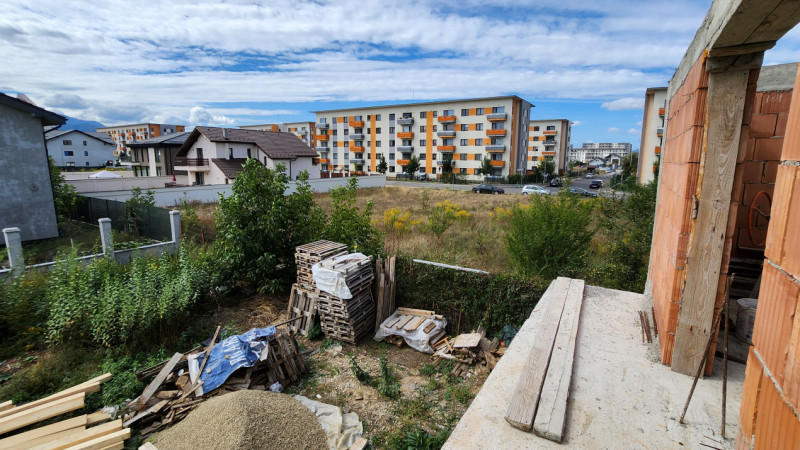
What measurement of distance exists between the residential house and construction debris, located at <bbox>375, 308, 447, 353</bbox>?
1462 centimetres

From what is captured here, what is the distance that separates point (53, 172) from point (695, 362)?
2152 centimetres

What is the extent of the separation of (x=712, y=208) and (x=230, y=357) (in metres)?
6.24

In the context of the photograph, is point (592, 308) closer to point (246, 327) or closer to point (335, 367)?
point (335, 367)

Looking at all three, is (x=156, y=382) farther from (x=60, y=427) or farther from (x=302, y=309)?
(x=302, y=309)

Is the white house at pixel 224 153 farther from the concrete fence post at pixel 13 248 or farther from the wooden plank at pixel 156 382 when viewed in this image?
the wooden plank at pixel 156 382

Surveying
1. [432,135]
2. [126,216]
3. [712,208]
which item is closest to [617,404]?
[712,208]

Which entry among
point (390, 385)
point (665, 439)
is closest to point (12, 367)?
point (390, 385)

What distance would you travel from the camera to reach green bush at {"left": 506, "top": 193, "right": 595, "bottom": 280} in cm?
874

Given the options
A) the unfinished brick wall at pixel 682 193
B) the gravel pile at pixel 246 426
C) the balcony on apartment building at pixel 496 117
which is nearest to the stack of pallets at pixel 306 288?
the gravel pile at pixel 246 426

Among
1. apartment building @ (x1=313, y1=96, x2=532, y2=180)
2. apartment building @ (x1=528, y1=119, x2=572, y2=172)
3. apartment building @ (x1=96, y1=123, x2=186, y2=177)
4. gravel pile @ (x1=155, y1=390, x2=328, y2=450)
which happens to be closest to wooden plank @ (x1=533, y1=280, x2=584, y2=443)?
gravel pile @ (x1=155, y1=390, x2=328, y2=450)

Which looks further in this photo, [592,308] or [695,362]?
[592,308]

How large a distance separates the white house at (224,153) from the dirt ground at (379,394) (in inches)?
1047

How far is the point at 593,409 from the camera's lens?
291 cm

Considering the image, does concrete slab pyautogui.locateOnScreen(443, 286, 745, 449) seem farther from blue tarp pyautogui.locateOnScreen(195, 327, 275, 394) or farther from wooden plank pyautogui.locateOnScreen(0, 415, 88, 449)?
wooden plank pyautogui.locateOnScreen(0, 415, 88, 449)
